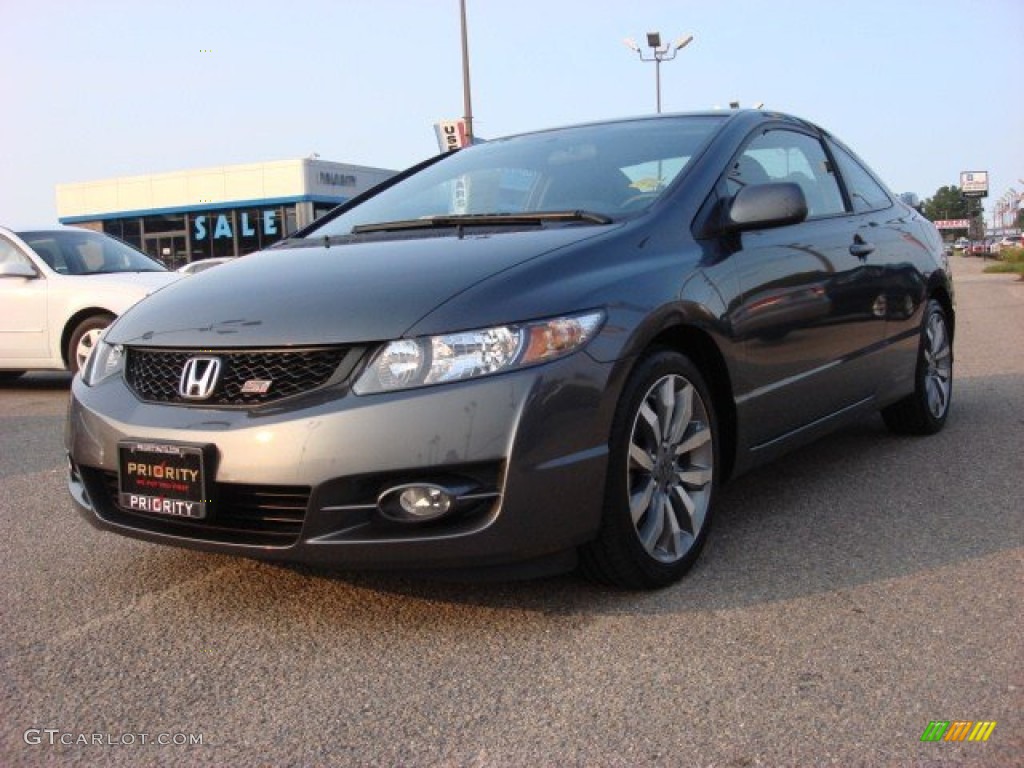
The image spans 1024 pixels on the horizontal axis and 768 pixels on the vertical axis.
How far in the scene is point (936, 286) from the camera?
5395 millimetres

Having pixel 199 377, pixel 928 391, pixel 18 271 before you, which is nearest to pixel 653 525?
pixel 199 377

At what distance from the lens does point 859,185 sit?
4984 mm

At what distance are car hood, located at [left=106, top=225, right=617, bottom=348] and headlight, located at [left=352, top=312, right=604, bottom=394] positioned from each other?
0.05m

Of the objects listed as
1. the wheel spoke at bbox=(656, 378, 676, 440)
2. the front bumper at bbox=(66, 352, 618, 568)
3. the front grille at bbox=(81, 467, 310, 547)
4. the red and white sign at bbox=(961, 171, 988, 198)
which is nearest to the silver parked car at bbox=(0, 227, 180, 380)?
the front grille at bbox=(81, 467, 310, 547)

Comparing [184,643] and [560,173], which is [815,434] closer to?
[560,173]

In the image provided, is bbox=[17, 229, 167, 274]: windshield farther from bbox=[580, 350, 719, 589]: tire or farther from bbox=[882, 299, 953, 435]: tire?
bbox=[580, 350, 719, 589]: tire

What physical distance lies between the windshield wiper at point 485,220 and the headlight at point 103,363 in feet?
3.41

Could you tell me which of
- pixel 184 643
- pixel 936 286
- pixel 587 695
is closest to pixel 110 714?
pixel 184 643

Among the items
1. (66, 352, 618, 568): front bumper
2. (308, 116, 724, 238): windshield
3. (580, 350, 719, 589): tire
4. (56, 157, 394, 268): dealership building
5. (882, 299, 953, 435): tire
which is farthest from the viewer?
(56, 157, 394, 268): dealership building

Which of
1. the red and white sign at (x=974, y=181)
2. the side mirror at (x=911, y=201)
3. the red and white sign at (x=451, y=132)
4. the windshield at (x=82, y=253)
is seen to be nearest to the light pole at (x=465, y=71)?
the red and white sign at (x=451, y=132)

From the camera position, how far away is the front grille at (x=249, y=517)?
8.89ft

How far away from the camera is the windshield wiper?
3.45 meters

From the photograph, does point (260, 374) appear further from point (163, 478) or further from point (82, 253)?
point (82, 253)

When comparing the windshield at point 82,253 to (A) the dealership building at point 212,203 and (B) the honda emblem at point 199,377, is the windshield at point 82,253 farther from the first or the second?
(A) the dealership building at point 212,203
